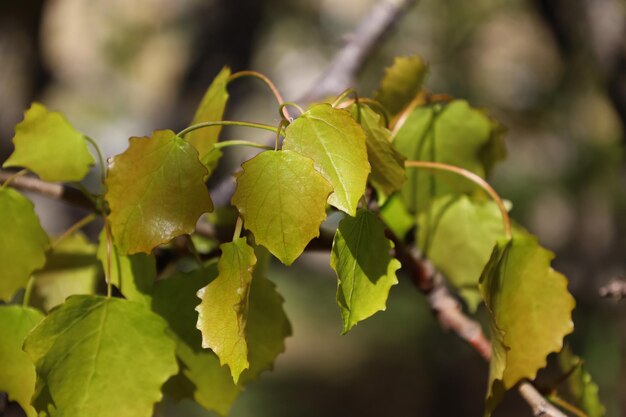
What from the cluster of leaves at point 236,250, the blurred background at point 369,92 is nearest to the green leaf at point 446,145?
the cluster of leaves at point 236,250

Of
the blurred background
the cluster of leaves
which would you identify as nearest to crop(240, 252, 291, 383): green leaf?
the cluster of leaves

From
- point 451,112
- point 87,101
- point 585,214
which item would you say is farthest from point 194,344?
point 87,101

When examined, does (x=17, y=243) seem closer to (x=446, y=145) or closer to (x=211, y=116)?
(x=211, y=116)

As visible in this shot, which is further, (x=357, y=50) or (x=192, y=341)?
(x=357, y=50)

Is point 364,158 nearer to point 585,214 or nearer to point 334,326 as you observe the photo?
point 585,214

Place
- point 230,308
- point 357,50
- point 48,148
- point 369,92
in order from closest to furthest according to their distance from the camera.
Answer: point 230,308, point 48,148, point 357,50, point 369,92

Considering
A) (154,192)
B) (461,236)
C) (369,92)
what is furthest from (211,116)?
(369,92)

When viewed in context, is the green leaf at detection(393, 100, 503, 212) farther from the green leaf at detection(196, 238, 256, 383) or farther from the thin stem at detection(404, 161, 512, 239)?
the green leaf at detection(196, 238, 256, 383)
